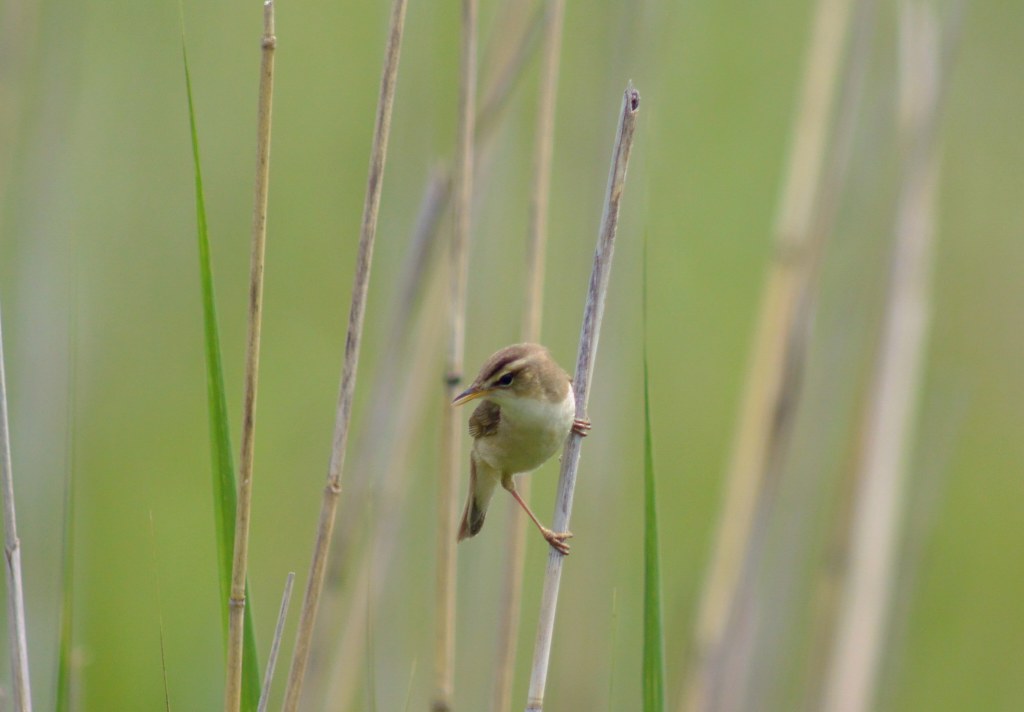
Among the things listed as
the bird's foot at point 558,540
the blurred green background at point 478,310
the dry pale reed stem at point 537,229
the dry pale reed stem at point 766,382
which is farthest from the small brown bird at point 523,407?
the dry pale reed stem at point 766,382

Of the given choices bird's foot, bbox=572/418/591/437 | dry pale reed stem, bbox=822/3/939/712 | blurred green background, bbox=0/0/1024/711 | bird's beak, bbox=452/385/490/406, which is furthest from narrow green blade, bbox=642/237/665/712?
dry pale reed stem, bbox=822/3/939/712

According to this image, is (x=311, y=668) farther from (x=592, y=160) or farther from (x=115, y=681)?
(x=592, y=160)

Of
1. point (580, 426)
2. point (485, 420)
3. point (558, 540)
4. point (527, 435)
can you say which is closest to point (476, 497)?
point (485, 420)

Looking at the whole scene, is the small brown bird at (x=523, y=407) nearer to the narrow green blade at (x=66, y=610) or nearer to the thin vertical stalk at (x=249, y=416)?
the thin vertical stalk at (x=249, y=416)

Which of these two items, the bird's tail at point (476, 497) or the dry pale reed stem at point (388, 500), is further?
the dry pale reed stem at point (388, 500)

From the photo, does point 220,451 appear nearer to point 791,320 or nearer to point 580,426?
point 580,426
